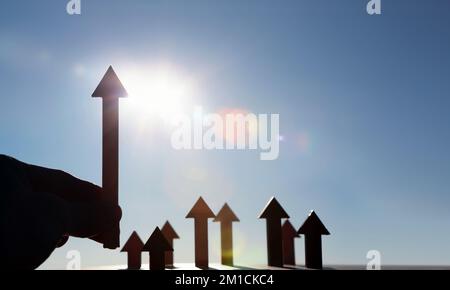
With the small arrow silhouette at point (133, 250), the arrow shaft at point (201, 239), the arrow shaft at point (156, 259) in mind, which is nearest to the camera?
the arrow shaft at point (156, 259)

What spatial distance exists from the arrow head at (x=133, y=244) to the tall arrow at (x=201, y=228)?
9.89 ft

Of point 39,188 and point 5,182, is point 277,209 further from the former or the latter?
point 5,182

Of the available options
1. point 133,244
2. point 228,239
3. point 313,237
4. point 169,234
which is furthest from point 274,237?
point 133,244

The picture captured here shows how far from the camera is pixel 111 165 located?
1273cm

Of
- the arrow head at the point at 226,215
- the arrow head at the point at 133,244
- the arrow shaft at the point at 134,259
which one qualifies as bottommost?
the arrow shaft at the point at 134,259

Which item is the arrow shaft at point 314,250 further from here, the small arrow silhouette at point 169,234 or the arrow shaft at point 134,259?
the arrow shaft at point 134,259

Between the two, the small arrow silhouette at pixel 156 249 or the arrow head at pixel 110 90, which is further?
the small arrow silhouette at pixel 156 249

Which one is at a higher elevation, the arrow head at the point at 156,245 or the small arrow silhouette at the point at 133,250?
the arrow head at the point at 156,245

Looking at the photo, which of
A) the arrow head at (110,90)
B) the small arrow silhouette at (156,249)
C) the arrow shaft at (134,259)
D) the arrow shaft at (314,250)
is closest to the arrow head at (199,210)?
the small arrow silhouette at (156,249)

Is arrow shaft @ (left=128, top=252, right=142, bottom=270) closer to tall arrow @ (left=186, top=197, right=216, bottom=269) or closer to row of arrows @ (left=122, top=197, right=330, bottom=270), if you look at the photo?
row of arrows @ (left=122, top=197, right=330, bottom=270)

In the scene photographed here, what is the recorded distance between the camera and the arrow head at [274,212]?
57.4 ft
